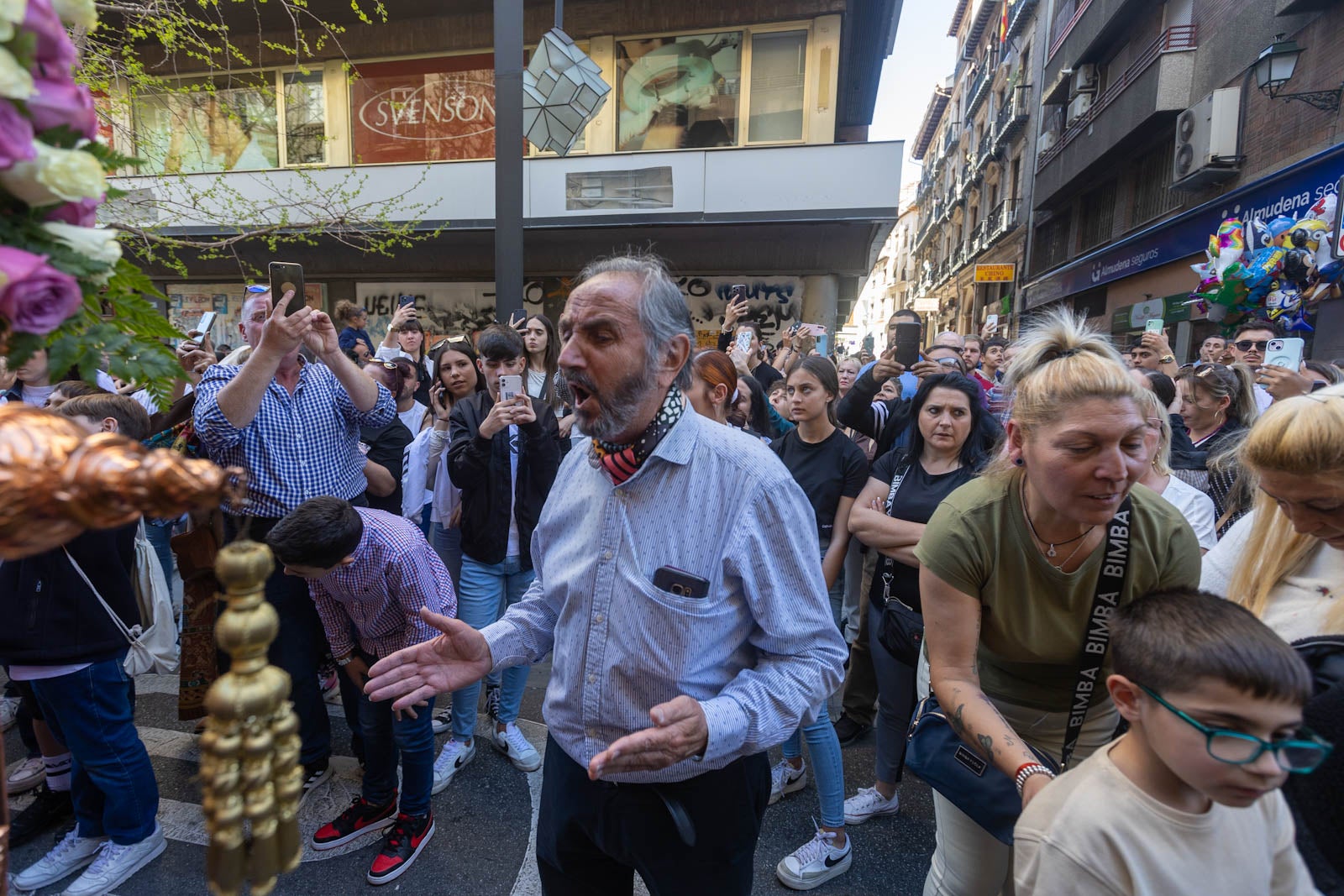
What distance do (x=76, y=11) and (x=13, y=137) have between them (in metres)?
0.23

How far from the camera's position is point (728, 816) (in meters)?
1.70

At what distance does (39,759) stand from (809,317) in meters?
11.2

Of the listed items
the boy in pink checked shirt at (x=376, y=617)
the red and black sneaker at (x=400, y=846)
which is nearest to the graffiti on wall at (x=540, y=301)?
the boy in pink checked shirt at (x=376, y=617)

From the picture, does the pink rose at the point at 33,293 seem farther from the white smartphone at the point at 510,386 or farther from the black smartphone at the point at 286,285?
the white smartphone at the point at 510,386

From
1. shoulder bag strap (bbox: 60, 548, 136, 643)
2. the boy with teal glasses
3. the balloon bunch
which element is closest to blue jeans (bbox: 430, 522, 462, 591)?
shoulder bag strap (bbox: 60, 548, 136, 643)

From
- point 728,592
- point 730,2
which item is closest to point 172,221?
point 730,2

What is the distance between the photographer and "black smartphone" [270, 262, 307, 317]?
223 centimetres

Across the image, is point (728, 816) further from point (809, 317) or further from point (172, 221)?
point (172, 221)

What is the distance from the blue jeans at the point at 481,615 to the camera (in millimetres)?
3510

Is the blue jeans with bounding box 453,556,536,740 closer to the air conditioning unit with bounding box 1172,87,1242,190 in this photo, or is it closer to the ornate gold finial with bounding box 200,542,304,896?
the ornate gold finial with bounding box 200,542,304,896

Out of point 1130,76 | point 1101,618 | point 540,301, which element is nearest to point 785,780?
point 1101,618

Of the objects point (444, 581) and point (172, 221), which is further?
point (172, 221)

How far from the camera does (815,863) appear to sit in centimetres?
279

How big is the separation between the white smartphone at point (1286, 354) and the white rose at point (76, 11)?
18.0 feet
